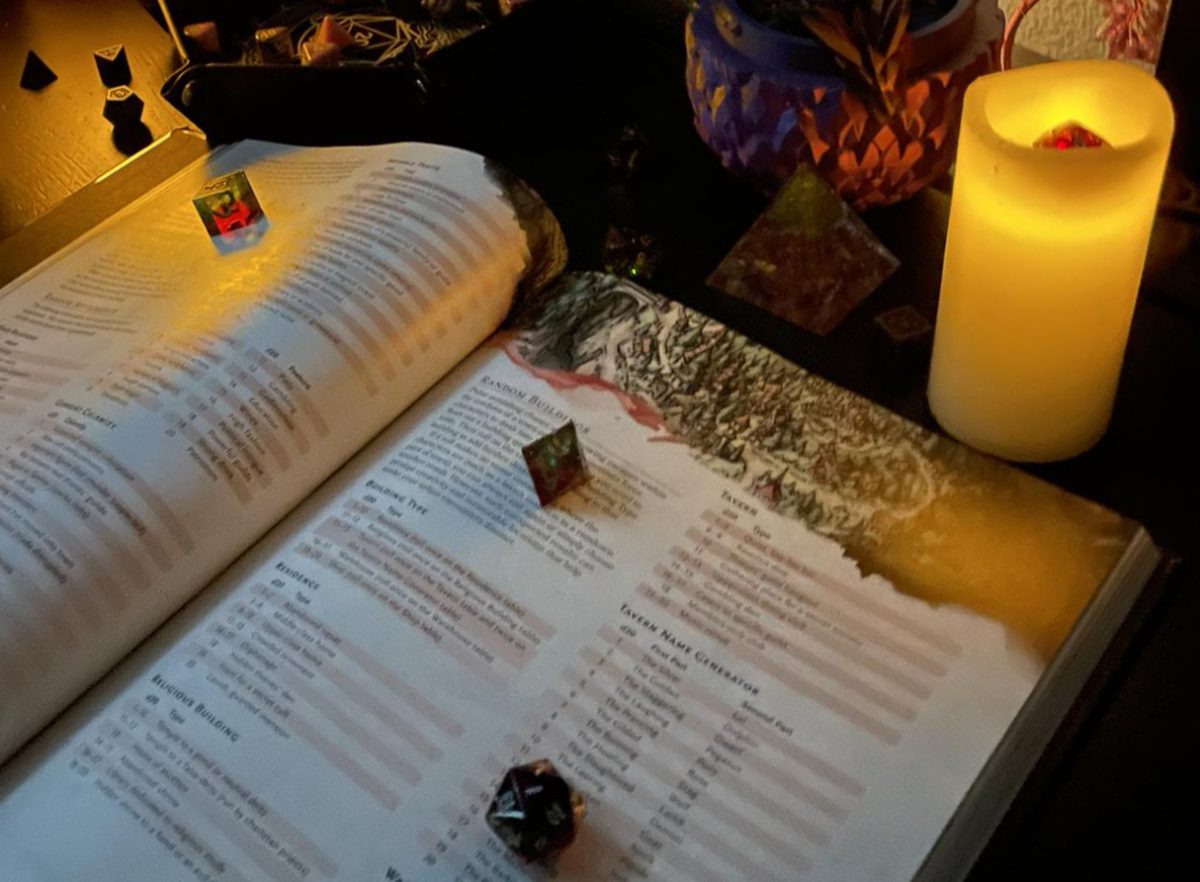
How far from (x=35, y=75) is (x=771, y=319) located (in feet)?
1.82

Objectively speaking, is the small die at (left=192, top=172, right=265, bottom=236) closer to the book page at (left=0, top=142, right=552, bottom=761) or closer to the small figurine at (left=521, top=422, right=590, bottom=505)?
the book page at (left=0, top=142, right=552, bottom=761)

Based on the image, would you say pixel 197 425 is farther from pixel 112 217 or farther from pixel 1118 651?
→ pixel 1118 651

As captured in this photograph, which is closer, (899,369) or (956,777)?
(956,777)

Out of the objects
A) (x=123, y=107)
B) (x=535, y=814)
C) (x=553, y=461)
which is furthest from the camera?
(x=123, y=107)

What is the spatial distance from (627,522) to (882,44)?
26 centimetres

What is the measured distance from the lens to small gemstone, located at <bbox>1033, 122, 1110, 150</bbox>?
1.54ft

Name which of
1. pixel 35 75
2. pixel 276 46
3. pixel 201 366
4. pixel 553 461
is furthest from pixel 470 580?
pixel 35 75

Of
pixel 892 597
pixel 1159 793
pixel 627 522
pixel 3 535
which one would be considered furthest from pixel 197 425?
pixel 1159 793

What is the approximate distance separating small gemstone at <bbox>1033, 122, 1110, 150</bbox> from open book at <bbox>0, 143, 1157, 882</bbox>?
139 mm

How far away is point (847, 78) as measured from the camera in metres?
0.58

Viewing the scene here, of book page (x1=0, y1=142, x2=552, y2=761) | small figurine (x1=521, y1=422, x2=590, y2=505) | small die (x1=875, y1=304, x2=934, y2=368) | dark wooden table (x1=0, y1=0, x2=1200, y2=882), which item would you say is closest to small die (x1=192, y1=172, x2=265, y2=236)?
book page (x1=0, y1=142, x2=552, y2=761)

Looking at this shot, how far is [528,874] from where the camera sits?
426 mm

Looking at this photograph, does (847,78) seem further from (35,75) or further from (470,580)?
(35,75)

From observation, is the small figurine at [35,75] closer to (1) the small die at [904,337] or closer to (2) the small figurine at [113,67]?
(2) the small figurine at [113,67]
